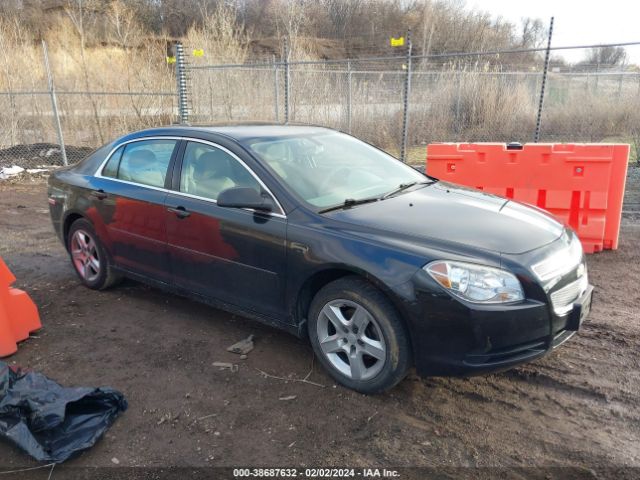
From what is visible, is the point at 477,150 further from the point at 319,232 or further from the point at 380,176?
the point at 319,232

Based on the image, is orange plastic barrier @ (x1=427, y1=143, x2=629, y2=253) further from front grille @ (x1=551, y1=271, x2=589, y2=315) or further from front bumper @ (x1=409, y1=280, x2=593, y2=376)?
front bumper @ (x1=409, y1=280, x2=593, y2=376)

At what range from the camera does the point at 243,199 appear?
11.1ft

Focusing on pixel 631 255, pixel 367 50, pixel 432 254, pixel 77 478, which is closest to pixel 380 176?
pixel 432 254

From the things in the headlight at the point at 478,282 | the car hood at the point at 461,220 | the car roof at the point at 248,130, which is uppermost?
the car roof at the point at 248,130

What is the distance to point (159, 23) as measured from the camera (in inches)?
1770

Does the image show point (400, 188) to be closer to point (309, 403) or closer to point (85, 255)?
point (309, 403)

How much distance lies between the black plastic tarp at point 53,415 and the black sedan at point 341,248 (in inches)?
45.3

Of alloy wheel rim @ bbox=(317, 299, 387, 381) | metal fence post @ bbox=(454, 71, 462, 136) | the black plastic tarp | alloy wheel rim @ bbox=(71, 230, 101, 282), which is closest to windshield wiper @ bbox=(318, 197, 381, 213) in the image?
alloy wheel rim @ bbox=(317, 299, 387, 381)

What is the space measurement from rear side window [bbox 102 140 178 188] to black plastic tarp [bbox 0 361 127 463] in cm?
180

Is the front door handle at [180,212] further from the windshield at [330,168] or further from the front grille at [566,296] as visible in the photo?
the front grille at [566,296]

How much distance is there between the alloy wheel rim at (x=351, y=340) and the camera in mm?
3074

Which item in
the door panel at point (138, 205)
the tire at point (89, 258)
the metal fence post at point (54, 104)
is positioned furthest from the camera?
the metal fence post at point (54, 104)

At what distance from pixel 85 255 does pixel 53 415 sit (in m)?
2.59

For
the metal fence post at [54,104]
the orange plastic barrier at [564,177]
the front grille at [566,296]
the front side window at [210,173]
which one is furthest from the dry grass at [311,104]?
the front grille at [566,296]
